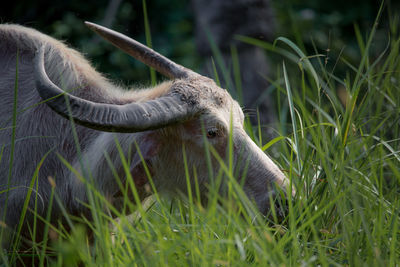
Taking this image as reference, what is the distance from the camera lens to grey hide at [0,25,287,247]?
3.39m

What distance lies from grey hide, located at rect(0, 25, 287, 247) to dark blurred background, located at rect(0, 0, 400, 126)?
411 cm

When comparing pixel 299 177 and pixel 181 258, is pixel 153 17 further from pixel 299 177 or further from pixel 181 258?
pixel 181 258

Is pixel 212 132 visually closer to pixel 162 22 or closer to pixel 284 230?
pixel 284 230

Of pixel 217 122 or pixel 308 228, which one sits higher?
pixel 217 122

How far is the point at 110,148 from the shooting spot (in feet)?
11.5

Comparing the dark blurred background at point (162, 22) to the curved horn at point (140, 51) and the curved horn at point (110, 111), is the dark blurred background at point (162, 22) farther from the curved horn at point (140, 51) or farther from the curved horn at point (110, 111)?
the curved horn at point (110, 111)

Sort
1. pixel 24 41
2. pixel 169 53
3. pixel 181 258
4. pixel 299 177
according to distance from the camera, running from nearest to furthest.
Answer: pixel 181 258 < pixel 299 177 < pixel 24 41 < pixel 169 53

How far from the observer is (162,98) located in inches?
130

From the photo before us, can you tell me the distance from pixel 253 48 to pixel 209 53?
0.74 metres

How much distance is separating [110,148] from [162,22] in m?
6.50

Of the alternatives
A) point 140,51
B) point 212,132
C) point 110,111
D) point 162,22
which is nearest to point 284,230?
point 212,132

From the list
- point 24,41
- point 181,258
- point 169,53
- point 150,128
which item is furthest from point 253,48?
Answer: point 181,258

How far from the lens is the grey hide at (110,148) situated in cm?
339

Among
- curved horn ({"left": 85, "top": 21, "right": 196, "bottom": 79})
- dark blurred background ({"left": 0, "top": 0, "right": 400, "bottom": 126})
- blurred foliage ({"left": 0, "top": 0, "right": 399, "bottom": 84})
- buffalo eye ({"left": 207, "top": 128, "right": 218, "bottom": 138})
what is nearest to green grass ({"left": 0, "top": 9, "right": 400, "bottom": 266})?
buffalo eye ({"left": 207, "top": 128, "right": 218, "bottom": 138})
